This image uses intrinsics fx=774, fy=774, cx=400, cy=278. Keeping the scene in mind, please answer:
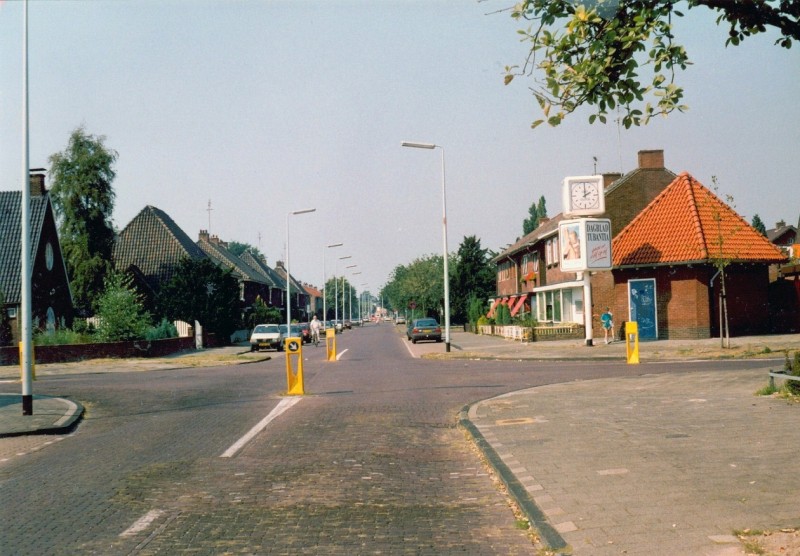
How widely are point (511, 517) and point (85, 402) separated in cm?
1253

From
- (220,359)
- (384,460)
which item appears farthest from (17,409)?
(220,359)

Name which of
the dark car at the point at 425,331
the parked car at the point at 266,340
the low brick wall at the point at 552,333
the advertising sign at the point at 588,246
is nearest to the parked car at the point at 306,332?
the dark car at the point at 425,331

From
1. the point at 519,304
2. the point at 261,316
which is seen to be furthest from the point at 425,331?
the point at 261,316

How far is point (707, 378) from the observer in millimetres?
16156

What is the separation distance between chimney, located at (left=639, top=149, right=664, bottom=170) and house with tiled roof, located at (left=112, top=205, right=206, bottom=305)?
3366cm

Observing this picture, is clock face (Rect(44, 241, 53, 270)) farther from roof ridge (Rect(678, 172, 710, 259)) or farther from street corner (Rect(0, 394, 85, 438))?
roof ridge (Rect(678, 172, 710, 259))

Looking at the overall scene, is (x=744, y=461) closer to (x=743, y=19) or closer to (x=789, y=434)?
(x=789, y=434)

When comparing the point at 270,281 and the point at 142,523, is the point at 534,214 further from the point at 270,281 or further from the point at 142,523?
the point at 142,523

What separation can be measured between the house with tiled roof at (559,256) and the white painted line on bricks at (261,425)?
A: 2532 cm

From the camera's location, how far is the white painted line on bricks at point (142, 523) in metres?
5.94

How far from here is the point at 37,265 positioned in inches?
1558

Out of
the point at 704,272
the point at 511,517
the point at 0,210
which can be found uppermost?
the point at 0,210

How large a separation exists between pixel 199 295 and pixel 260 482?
38433 millimetres

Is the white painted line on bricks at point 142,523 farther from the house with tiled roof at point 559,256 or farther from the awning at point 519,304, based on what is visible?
the awning at point 519,304
